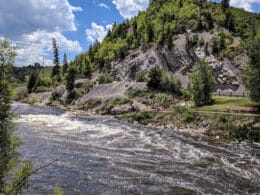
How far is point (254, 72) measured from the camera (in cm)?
6269

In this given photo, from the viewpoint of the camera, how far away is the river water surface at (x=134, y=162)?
1252 inches

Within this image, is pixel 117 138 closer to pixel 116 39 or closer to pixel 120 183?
pixel 120 183

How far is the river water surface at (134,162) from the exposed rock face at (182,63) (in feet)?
186

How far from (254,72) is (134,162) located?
33759 millimetres

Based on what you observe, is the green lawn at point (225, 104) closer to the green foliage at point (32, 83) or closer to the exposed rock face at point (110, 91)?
the exposed rock face at point (110, 91)

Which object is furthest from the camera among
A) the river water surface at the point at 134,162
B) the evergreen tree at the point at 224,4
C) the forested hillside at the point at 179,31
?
the evergreen tree at the point at 224,4

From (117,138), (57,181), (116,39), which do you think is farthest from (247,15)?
(57,181)

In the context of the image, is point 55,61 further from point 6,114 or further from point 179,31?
point 6,114

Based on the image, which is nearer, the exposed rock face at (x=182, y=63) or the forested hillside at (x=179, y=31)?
the exposed rock face at (x=182, y=63)

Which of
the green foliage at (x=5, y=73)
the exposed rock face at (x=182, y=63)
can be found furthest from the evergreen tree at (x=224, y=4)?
the green foliage at (x=5, y=73)

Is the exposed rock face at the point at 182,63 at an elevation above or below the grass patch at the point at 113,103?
above

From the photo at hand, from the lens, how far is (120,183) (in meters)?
32.7

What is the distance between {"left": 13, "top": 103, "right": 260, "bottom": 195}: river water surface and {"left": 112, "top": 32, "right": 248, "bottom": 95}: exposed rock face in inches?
2231

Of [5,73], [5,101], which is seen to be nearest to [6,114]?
[5,101]
